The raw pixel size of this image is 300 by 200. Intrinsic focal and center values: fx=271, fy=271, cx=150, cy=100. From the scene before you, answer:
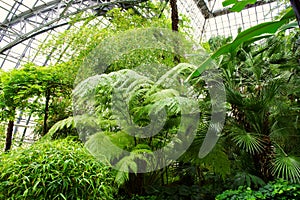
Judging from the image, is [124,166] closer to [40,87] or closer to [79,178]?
[79,178]

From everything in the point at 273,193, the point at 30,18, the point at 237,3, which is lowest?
the point at 273,193

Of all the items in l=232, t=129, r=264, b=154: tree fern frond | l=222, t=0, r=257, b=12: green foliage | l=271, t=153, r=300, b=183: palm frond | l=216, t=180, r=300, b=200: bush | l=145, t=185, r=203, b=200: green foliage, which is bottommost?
l=145, t=185, r=203, b=200: green foliage

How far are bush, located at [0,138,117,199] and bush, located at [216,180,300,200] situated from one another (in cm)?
86

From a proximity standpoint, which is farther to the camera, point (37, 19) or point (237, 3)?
point (37, 19)

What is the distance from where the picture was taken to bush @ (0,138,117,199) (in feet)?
5.21

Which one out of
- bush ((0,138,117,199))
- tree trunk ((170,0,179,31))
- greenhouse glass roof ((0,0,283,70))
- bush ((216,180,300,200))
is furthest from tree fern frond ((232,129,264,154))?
greenhouse glass roof ((0,0,283,70))

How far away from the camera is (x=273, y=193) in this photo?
6.24ft

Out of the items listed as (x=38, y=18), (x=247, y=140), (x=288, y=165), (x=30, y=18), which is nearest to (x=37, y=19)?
(x=38, y=18)

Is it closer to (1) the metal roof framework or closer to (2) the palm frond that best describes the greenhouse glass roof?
(1) the metal roof framework

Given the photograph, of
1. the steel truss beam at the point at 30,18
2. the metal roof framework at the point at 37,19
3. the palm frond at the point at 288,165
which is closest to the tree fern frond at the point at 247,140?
the palm frond at the point at 288,165

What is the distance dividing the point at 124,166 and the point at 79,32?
247cm

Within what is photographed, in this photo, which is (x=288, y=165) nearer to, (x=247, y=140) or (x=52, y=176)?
(x=247, y=140)

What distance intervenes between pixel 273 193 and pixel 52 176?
4.88 feet

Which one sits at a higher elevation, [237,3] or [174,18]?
[174,18]
